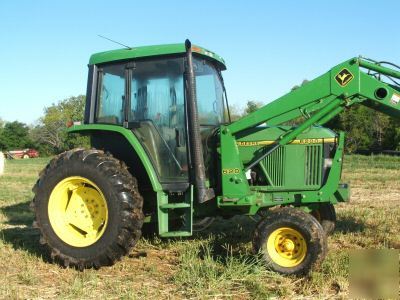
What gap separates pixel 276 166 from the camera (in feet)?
18.5

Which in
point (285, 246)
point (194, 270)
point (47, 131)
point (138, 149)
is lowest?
point (194, 270)

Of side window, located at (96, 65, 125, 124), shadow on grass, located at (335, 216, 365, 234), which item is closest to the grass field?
shadow on grass, located at (335, 216, 365, 234)

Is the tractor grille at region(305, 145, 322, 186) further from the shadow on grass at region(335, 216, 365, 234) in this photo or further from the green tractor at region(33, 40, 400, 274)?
the shadow on grass at region(335, 216, 365, 234)

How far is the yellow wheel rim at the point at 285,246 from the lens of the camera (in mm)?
4938

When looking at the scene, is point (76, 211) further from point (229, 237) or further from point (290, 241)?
point (290, 241)

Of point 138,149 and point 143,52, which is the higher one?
point 143,52

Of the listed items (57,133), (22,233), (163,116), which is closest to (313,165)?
(163,116)

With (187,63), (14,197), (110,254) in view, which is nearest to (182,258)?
(110,254)

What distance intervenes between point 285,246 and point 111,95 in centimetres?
262

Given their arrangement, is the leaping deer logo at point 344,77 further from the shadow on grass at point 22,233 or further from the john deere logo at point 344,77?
the shadow on grass at point 22,233

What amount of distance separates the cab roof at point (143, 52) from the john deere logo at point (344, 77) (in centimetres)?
156

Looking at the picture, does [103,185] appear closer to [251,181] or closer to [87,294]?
[87,294]

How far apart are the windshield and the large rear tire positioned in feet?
3.84

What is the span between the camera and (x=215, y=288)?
436 cm
